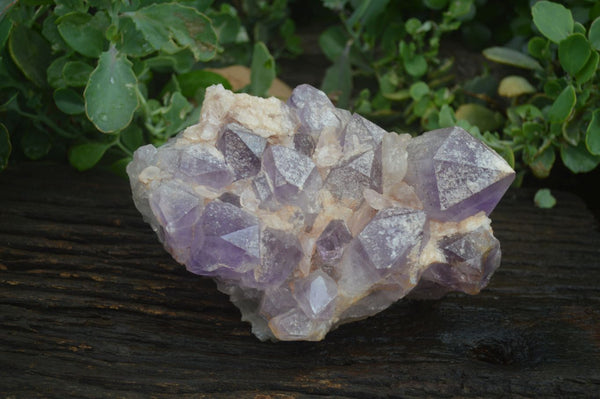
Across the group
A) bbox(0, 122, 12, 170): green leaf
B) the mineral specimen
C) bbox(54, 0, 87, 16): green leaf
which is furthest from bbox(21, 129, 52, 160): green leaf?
the mineral specimen

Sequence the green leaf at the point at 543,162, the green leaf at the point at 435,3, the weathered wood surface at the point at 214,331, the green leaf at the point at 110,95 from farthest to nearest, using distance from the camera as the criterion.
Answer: the green leaf at the point at 435,3, the green leaf at the point at 543,162, the green leaf at the point at 110,95, the weathered wood surface at the point at 214,331

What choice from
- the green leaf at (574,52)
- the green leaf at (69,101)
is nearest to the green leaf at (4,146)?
the green leaf at (69,101)

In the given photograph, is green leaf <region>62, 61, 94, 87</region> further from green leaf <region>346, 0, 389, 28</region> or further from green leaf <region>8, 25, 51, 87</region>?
green leaf <region>346, 0, 389, 28</region>

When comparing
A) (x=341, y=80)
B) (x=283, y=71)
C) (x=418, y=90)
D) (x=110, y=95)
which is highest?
(x=110, y=95)

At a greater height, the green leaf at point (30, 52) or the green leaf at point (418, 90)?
the green leaf at point (30, 52)

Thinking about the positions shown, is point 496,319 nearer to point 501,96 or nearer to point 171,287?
point 171,287

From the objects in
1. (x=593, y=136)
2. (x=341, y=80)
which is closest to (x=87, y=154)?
(x=341, y=80)

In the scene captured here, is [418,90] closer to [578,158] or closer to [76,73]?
[578,158]

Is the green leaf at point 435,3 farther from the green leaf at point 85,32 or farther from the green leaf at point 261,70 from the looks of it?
the green leaf at point 85,32

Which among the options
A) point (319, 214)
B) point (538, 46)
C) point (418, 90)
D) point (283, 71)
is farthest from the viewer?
point (283, 71)
